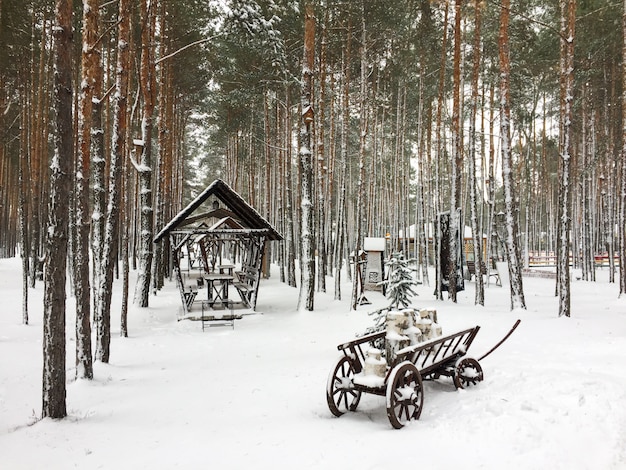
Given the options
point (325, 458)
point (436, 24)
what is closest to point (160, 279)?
point (325, 458)

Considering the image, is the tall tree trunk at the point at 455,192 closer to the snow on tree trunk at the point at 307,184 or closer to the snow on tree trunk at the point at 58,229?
the snow on tree trunk at the point at 307,184

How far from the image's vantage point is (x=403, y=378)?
4.96 meters

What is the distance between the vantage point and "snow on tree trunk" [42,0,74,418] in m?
5.08

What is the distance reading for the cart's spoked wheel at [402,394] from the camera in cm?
470

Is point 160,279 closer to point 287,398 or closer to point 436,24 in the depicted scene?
point 287,398

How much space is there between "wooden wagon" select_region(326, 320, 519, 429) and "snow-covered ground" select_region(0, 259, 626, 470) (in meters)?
0.19

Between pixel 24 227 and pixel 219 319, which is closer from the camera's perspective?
pixel 219 319

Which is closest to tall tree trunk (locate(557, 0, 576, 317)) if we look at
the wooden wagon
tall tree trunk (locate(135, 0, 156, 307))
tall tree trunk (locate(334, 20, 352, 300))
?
the wooden wagon

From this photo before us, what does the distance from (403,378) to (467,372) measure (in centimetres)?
152

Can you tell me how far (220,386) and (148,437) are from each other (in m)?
1.95

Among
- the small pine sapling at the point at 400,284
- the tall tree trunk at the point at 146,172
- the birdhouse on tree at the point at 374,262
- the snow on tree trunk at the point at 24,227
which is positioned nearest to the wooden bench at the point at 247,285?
the tall tree trunk at the point at 146,172

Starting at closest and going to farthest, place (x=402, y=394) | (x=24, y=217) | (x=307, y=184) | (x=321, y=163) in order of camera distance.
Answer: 1. (x=402, y=394)
2. (x=307, y=184)
3. (x=24, y=217)
4. (x=321, y=163)

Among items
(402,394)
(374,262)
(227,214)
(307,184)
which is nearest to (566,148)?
(307,184)

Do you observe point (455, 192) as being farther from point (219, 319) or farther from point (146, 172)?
point (146, 172)
